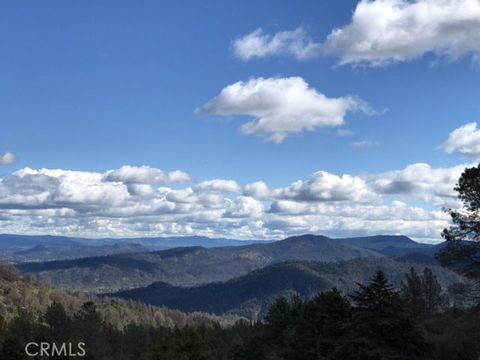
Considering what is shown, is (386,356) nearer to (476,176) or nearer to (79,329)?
(476,176)

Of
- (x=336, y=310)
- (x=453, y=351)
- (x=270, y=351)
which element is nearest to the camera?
(x=453, y=351)

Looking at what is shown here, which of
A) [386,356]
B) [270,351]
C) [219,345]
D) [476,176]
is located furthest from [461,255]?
[219,345]

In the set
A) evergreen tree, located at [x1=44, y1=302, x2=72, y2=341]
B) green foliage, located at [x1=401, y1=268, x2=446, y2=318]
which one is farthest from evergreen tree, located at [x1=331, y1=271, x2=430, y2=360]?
evergreen tree, located at [x1=44, y1=302, x2=72, y2=341]

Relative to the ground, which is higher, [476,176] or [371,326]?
[476,176]

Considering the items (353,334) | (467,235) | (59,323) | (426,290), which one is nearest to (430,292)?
(426,290)

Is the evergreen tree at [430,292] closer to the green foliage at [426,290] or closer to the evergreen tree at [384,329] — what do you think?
the green foliage at [426,290]

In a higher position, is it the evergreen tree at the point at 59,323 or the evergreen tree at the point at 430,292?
the evergreen tree at the point at 430,292

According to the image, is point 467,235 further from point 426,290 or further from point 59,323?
point 59,323

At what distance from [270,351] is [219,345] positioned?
335 feet

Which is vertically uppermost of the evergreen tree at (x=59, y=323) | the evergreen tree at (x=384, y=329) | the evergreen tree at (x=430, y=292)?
the evergreen tree at (x=384, y=329)

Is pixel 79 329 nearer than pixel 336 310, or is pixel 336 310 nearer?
pixel 336 310

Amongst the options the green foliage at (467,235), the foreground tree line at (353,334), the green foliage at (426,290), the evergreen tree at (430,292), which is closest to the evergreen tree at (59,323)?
the foreground tree line at (353,334)

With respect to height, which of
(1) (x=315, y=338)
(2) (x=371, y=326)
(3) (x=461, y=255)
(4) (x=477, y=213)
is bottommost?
(1) (x=315, y=338)

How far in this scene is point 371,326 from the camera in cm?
3195
